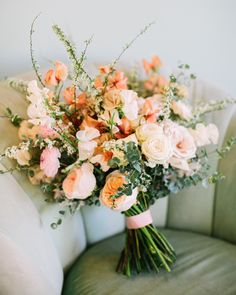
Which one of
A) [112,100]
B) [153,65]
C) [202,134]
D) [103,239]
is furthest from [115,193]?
[153,65]

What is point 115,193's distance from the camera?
89 cm

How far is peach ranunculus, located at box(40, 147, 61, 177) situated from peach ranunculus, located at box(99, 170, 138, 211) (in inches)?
5.3

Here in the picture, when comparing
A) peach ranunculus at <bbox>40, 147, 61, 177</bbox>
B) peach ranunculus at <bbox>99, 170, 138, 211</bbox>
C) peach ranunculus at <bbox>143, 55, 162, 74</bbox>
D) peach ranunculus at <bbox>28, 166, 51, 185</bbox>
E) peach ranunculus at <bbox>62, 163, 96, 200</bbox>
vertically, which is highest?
peach ranunculus at <bbox>143, 55, 162, 74</bbox>

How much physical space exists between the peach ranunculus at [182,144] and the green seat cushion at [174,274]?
34 centimetres

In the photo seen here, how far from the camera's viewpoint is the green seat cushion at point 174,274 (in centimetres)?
100

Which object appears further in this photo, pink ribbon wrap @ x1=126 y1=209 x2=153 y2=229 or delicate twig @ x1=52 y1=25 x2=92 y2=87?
pink ribbon wrap @ x1=126 y1=209 x2=153 y2=229

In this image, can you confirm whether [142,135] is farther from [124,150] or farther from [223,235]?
[223,235]

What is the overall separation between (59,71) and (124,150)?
254 millimetres

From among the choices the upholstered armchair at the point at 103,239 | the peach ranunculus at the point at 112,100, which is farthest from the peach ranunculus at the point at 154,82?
the peach ranunculus at the point at 112,100

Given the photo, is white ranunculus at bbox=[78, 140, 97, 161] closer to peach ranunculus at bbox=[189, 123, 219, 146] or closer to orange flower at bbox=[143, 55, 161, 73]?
peach ranunculus at bbox=[189, 123, 219, 146]

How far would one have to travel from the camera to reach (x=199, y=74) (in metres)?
1.57

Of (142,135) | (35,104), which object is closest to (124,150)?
(142,135)

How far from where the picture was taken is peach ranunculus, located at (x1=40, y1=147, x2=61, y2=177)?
899 mm

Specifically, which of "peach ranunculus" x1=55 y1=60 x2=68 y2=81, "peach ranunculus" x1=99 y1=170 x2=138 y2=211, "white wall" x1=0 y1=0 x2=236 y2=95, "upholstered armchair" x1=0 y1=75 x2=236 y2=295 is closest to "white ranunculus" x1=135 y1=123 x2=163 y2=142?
"peach ranunculus" x1=99 y1=170 x2=138 y2=211
